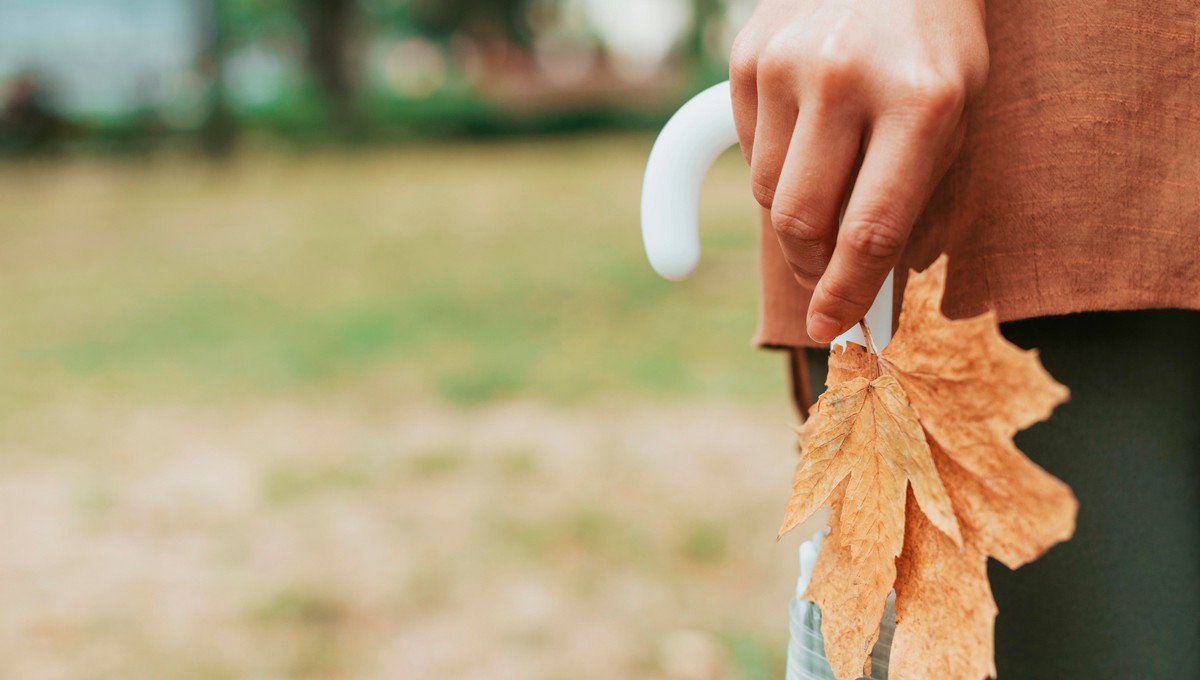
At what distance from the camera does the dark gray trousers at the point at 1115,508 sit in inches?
28.2

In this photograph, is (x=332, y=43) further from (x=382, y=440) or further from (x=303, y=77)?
(x=382, y=440)

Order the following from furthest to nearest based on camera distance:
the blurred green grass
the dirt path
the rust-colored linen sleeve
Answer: the blurred green grass < the dirt path < the rust-colored linen sleeve

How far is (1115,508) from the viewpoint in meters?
0.73

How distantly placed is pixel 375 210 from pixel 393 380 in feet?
16.0

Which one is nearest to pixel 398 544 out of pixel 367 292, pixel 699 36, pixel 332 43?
pixel 367 292

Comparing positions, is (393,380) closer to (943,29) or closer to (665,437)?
(665,437)

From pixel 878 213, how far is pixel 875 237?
0.04 ft

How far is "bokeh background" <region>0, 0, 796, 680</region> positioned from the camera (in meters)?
2.18

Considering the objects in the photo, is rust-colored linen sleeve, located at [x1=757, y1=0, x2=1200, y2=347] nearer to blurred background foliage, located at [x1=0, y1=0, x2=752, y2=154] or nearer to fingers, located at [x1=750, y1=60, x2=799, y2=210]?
fingers, located at [x1=750, y1=60, x2=799, y2=210]

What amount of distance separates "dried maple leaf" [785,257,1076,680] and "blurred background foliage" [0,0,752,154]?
37.4 feet

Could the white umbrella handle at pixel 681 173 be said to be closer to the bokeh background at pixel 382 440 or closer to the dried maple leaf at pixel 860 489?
the dried maple leaf at pixel 860 489

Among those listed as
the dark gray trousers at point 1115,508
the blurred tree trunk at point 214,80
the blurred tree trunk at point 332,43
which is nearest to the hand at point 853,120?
the dark gray trousers at point 1115,508

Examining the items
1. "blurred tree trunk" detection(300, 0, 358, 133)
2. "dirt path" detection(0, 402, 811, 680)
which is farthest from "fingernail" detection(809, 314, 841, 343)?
"blurred tree trunk" detection(300, 0, 358, 133)

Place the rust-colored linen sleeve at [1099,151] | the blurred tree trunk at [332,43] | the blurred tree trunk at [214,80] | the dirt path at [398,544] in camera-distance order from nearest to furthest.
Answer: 1. the rust-colored linen sleeve at [1099,151]
2. the dirt path at [398,544]
3. the blurred tree trunk at [214,80]
4. the blurred tree trunk at [332,43]
